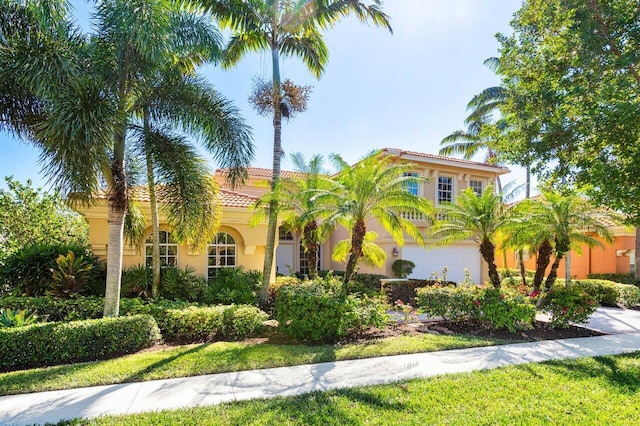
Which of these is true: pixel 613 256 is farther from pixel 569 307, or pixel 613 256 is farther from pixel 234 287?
pixel 234 287

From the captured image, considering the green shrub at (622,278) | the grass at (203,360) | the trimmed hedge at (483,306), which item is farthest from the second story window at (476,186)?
the grass at (203,360)

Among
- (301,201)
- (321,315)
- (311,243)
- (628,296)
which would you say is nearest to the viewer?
(321,315)

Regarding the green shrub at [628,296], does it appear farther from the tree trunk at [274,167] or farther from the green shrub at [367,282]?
the tree trunk at [274,167]

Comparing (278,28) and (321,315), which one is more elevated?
(278,28)

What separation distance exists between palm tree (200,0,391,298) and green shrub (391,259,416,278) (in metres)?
9.01

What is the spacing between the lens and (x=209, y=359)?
721 centimetres

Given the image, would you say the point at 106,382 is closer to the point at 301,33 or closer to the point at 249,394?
the point at 249,394

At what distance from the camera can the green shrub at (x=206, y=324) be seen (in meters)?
8.95

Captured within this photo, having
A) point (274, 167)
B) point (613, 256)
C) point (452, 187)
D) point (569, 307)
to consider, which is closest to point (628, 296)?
point (613, 256)

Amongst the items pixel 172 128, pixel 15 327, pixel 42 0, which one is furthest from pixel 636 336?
pixel 42 0

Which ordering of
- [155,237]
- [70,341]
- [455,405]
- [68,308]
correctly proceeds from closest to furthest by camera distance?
1. [455,405]
2. [70,341]
3. [68,308]
4. [155,237]

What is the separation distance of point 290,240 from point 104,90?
16.4 m

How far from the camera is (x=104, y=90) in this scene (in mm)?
7969

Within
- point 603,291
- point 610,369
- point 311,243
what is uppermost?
point 311,243
